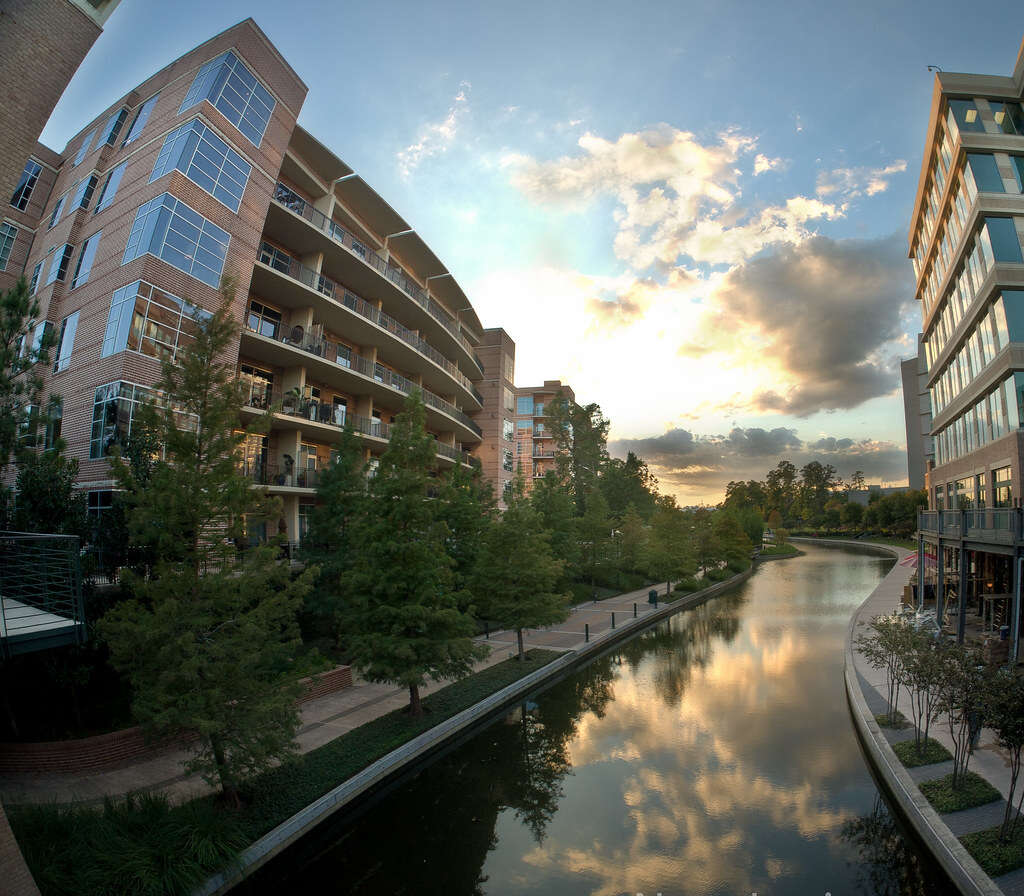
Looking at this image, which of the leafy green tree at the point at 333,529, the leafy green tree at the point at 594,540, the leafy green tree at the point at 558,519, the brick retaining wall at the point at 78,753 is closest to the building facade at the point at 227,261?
the leafy green tree at the point at 333,529

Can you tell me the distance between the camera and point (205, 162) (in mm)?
20312

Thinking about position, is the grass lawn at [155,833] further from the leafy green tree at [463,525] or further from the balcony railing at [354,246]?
the balcony railing at [354,246]

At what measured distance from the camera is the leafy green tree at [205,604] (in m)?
8.94

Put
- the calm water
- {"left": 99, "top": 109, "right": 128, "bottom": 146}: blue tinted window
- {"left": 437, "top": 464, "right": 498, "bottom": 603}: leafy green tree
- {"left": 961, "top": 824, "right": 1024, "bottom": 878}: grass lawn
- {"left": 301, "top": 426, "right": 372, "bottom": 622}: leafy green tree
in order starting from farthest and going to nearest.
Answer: {"left": 99, "top": 109, "right": 128, "bottom": 146}: blue tinted window < {"left": 437, "top": 464, "right": 498, "bottom": 603}: leafy green tree < {"left": 301, "top": 426, "right": 372, "bottom": 622}: leafy green tree < the calm water < {"left": 961, "top": 824, "right": 1024, "bottom": 878}: grass lawn

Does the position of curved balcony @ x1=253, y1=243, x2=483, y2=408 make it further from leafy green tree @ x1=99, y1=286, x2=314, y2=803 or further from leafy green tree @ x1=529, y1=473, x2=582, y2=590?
leafy green tree @ x1=99, y1=286, x2=314, y2=803

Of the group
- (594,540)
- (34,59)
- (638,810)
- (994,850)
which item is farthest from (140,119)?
(594,540)

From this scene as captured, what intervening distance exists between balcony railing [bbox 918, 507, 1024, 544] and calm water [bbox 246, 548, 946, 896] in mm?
7168

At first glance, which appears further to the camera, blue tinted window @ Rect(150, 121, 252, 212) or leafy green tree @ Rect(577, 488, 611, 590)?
leafy green tree @ Rect(577, 488, 611, 590)

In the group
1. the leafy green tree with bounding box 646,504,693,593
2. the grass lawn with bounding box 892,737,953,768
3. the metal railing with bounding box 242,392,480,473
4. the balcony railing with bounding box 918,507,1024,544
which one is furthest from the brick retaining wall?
the leafy green tree with bounding box 646,504,693,593

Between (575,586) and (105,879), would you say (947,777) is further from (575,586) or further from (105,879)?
(575,586)

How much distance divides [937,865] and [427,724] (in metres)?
10.7

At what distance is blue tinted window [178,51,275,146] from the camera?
20969mm

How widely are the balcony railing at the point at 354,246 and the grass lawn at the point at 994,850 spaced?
1093 inches

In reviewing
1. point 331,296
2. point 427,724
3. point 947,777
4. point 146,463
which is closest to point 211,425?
point 146,463
